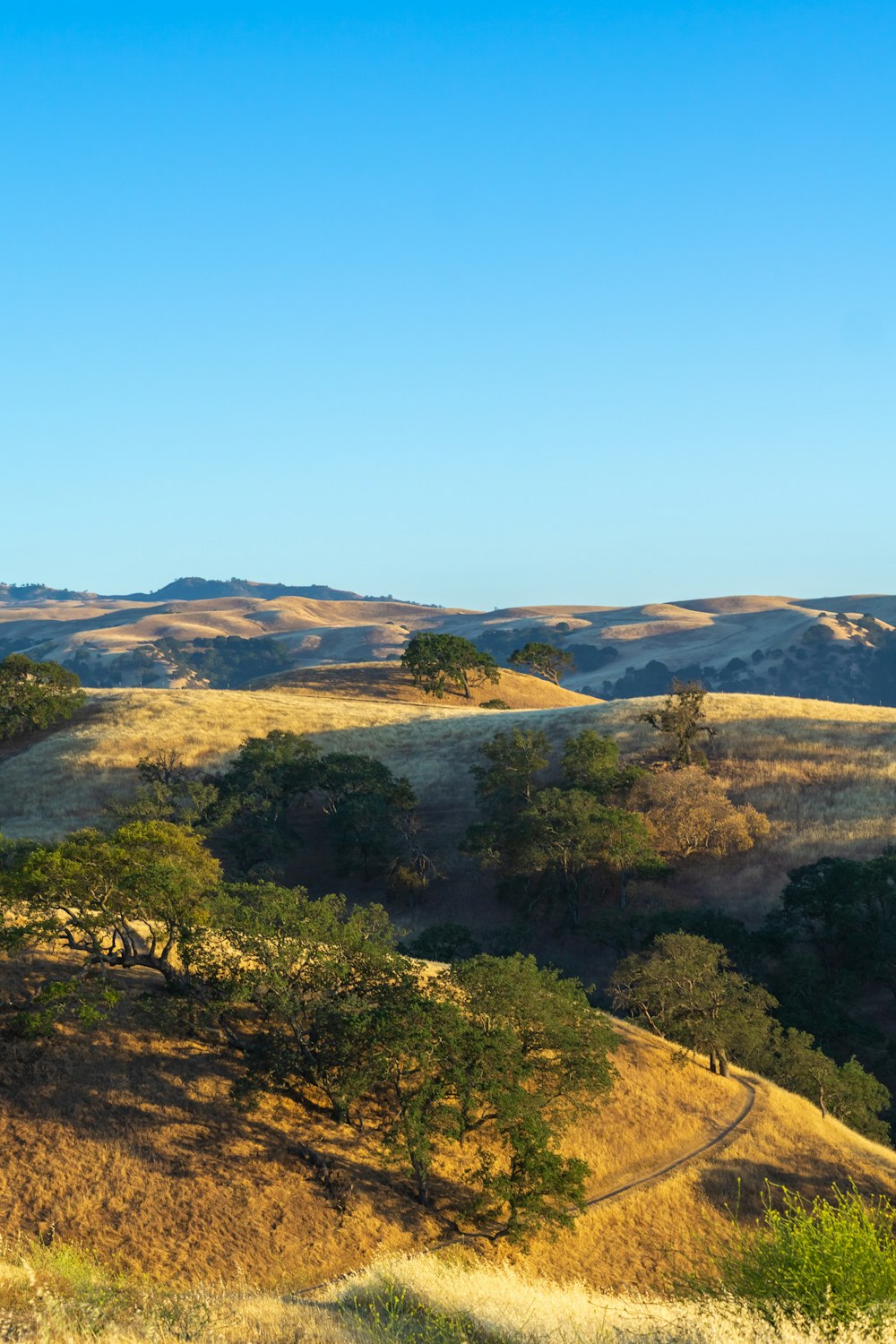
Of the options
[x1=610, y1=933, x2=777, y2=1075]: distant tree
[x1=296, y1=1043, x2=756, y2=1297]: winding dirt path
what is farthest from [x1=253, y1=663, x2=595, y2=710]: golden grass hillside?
[x1=296, y1=1043, x2=756, y2=1297]: winding dirt path

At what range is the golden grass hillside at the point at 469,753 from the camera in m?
60.4

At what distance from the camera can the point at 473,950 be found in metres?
51.5

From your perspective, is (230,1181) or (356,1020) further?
(356,1020)

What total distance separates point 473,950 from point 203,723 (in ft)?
136

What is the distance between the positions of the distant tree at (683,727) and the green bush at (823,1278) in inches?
2295

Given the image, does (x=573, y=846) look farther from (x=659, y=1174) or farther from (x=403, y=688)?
(x=403, y=688)

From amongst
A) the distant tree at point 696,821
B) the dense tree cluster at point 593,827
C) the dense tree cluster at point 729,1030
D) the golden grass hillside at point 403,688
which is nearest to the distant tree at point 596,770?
the dense tree cluster at point 593,827

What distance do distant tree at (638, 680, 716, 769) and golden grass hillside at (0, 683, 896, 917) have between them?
61.1 inches

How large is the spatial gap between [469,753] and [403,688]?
35355 mm

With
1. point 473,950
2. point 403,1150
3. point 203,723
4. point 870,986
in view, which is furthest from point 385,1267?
point 203,723

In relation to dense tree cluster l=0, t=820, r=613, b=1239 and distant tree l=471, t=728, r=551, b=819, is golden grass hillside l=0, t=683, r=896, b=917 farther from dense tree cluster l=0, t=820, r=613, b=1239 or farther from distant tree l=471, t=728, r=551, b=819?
dense tree cluster l=0, t=820, r=613, b=1239

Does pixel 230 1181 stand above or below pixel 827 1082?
above

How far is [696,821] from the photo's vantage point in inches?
2450

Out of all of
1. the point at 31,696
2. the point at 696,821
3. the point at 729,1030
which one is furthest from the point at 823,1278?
the point at 31,696
